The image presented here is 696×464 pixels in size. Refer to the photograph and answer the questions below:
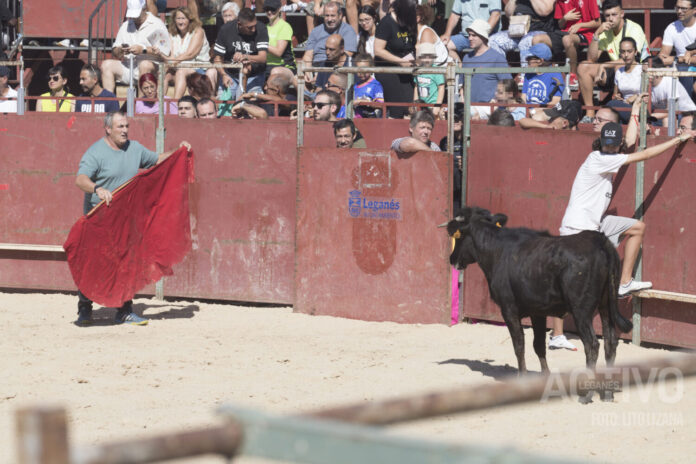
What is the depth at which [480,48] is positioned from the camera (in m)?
12.5

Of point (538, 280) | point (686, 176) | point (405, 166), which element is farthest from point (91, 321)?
point (686, 176)

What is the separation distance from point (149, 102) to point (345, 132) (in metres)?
3.06

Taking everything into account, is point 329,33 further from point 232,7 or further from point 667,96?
point 667,96

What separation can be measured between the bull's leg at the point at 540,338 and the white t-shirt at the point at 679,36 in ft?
16.5

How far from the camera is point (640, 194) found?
32.0 feet

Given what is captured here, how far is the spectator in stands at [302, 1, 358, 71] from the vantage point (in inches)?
515

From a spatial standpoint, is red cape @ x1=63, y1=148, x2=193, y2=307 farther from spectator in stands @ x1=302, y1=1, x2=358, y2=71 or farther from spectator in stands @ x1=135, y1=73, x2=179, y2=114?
spectator in stands @ x1=302, y1=1, x2=358, y2=71

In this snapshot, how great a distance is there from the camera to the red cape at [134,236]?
34.4 ft

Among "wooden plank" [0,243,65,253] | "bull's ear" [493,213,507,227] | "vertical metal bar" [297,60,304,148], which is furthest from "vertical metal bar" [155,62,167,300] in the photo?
"bull's ear" [493,213,507,227]

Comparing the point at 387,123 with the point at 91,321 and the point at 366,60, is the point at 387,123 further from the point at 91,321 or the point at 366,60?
the point at 91,321

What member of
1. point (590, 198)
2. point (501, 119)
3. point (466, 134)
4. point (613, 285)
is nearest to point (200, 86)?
point (466, 134)

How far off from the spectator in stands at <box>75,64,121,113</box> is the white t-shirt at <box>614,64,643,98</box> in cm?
583

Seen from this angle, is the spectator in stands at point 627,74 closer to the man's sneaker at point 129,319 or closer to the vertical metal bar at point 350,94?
the vertical metal bar at point 350,94

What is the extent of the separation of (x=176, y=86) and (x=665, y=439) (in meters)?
8.38
